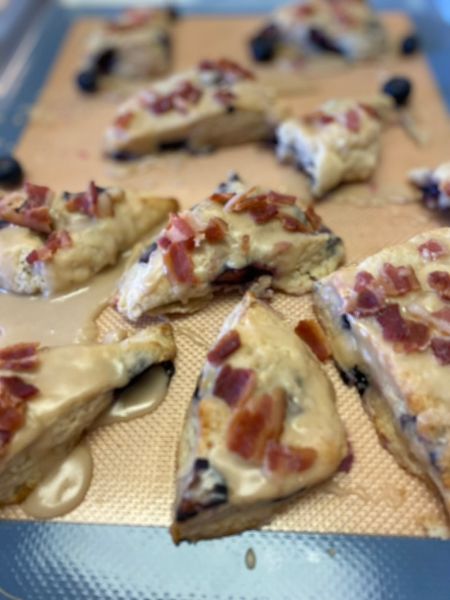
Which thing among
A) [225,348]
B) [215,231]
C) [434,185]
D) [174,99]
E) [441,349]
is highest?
[174,99]

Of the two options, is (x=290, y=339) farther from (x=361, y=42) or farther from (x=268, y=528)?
(x=361, y=42)

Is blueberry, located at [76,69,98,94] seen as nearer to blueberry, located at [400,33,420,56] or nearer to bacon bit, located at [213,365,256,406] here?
blueberry, located at [400,33,420,56]

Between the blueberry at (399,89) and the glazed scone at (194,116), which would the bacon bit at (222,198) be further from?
the blueberry at (399,89)

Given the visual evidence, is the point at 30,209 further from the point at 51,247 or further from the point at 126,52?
the point at 126,52

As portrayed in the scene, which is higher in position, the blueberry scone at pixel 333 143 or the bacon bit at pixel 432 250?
the blueberry scone at pixel 333 143

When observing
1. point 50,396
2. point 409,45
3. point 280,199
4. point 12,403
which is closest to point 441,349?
point 280,199

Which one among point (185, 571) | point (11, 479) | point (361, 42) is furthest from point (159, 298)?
point (361, 42)

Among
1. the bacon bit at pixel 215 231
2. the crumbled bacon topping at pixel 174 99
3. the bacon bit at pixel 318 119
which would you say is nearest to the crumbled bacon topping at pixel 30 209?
the bacon bit at pixel 215 231
